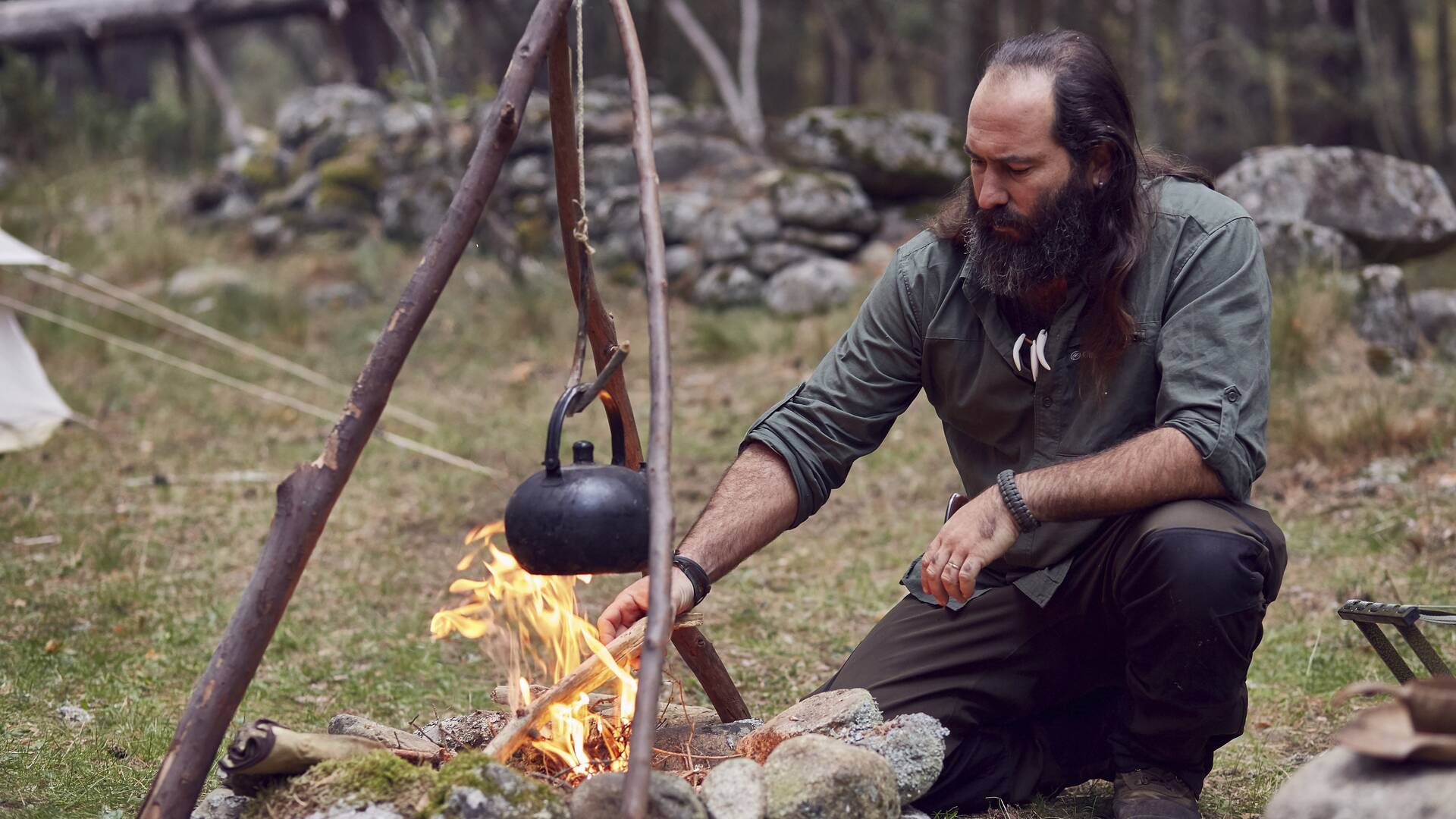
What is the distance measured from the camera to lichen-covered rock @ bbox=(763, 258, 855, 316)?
944cm

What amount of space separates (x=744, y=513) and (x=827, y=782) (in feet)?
2.38

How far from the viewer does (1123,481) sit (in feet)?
8.35

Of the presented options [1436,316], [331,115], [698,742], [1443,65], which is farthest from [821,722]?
[1443,65]

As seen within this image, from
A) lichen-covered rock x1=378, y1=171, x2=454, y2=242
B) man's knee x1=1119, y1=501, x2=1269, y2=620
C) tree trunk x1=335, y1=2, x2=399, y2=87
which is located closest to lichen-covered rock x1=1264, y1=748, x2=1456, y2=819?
man's knee x1=1119, y1=501, x2=1269, y2=620

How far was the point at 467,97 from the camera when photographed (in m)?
13.2

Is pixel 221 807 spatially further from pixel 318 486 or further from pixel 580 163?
pixel 580 163

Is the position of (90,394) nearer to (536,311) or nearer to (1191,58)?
(536,311)

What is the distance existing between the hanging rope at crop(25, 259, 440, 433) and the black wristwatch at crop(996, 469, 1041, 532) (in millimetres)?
5212

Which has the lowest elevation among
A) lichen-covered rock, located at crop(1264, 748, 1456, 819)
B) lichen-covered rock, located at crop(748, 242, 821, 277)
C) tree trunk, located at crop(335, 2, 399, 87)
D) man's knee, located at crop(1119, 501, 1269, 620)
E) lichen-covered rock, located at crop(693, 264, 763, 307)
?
lichen-covered rock, located at crop(1264, 748, 1456, 819)

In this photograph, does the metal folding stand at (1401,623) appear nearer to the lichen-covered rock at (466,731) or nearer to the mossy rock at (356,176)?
the lichen-covered rock at (466,731)

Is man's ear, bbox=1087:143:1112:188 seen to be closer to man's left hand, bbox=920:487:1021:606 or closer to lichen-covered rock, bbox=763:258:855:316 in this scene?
man's left hand, bbox=920:487:1021:606

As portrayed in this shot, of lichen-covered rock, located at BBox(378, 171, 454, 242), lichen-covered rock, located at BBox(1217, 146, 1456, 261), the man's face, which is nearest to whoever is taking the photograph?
the man's face

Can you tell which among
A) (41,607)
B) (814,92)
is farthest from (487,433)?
(814,92)

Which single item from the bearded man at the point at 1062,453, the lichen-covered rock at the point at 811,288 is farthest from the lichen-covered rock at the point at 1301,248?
the bearded man at the point at 1062,453
